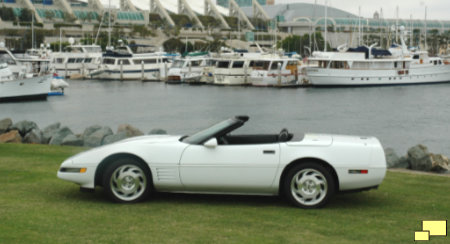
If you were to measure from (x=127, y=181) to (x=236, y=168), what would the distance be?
140 centimetres

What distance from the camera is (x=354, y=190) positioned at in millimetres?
8641

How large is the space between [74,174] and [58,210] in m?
0.72

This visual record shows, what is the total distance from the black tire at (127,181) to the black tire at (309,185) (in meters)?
1.78

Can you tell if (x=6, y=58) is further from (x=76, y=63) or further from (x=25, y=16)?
(x=25, y=16)

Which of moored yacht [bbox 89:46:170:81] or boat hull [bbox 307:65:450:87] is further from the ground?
moored yacht [bbox 89:46:170:81]

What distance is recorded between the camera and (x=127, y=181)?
8719 mm

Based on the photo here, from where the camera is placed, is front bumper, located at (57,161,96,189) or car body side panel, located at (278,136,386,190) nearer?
car body side panel, located at (278,136,386,190)

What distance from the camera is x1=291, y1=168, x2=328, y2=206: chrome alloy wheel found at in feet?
27.9

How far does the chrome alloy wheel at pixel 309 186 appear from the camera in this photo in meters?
8.50

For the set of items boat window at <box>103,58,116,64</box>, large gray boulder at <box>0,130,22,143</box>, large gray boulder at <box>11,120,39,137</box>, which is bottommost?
large gray boulder at <box>0,130,22,143</box>

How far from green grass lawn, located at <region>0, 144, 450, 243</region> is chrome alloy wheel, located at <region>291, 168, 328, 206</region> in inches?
6.5

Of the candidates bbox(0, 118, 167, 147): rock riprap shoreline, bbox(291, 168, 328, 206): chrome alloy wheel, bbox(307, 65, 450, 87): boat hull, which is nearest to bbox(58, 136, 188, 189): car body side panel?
bbox(291, 168, 328, 206): chrome alloy wheel

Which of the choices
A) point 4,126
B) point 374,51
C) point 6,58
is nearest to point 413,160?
point 4,126

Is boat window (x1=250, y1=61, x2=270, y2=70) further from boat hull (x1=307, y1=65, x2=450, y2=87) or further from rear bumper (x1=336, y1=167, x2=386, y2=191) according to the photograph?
rear bumper (x1=336, y1=167, x2=386, y2=191)
